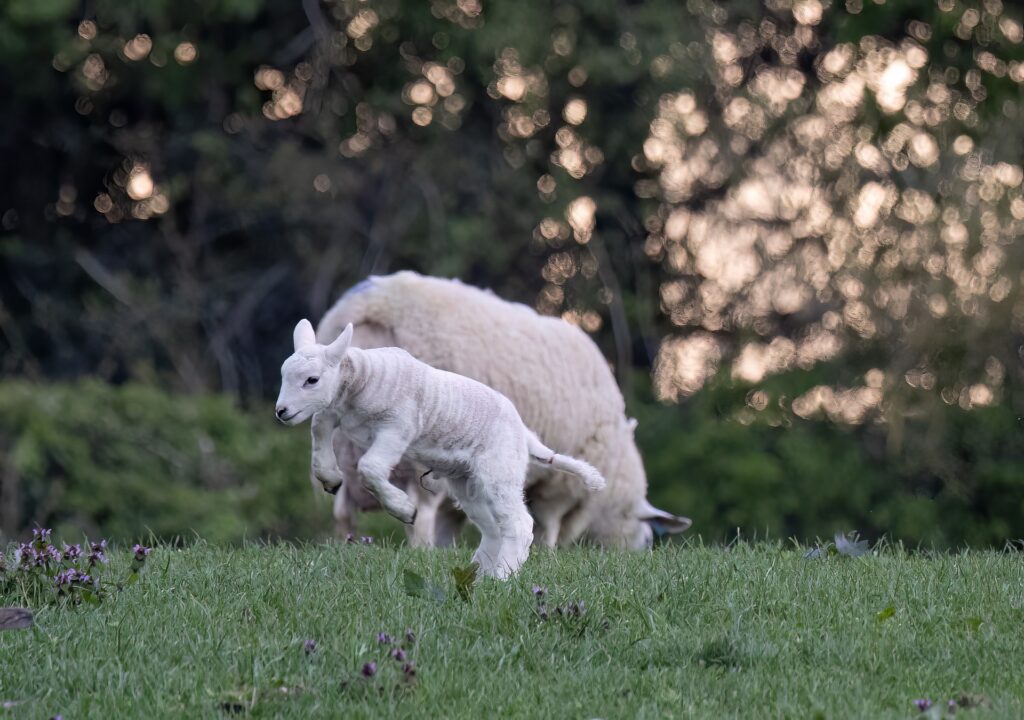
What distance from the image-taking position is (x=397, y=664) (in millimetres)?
4215

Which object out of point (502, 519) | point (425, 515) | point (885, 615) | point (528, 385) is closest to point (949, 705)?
point (885, 615)

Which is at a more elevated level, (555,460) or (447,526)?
(555,460)

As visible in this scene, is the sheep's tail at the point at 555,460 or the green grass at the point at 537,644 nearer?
the green grass at the point at 537,644

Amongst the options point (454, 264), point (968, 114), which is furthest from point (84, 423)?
point (968, 114)

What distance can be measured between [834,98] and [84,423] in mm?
8865

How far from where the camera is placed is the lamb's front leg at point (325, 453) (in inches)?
220

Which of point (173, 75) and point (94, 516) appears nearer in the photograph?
point (94, 516)

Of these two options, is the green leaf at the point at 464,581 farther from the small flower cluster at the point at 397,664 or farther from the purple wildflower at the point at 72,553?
the purple wildflower at the point at 72,553

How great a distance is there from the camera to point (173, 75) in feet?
57.1

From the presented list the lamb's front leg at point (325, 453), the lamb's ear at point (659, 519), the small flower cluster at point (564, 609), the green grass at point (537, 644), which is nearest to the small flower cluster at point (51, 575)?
the green grass at point (537, 644)

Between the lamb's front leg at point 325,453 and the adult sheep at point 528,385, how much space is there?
8.20 feet

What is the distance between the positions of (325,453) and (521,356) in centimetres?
346

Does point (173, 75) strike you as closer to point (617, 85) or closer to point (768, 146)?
point (617, 85)

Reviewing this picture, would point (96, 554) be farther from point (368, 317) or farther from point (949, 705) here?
point (368, 317)
